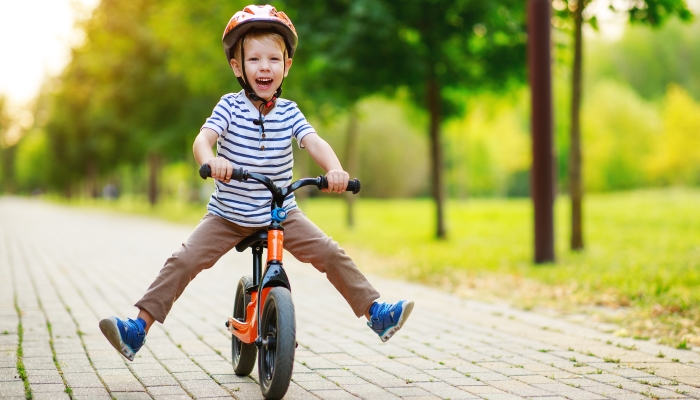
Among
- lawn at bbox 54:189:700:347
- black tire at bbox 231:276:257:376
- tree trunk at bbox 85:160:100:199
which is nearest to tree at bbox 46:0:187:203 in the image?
lawn at bbox 54:189:700:347

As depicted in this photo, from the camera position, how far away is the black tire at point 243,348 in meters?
3.96

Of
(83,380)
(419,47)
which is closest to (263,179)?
(83,380)

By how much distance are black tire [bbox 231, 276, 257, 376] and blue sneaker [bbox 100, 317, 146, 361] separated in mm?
591

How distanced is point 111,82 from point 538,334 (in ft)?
76.6

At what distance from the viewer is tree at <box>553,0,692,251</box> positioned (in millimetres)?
10203

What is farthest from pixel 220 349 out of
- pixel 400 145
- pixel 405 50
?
pixel 400 145

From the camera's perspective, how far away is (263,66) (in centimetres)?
360

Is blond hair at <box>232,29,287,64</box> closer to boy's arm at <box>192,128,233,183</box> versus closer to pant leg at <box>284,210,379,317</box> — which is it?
boy's arm at <box>192,128,233,183</box>

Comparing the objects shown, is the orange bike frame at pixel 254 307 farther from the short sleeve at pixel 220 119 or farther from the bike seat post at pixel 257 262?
the short sleeve at pixel 220 119

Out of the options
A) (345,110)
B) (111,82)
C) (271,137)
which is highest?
(111,82)

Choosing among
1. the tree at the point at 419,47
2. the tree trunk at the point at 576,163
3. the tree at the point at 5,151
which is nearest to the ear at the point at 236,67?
the tree at the point at 419,47

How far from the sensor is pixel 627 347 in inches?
194

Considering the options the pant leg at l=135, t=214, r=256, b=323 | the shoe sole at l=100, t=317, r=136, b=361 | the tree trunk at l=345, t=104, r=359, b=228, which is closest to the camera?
the shoe sole at l=100, t=317, r=136, b=361

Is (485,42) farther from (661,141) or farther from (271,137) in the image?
(661,141)
